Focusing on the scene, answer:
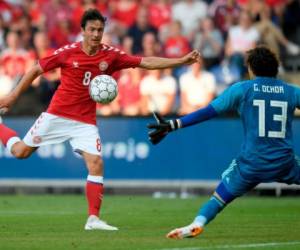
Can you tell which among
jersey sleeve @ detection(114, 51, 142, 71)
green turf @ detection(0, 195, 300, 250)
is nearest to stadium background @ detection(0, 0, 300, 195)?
green turf @ detection(0, 195, 300, 250)

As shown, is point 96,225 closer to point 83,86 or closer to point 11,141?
point 83,86

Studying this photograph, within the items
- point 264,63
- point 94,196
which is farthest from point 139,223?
point 264,63

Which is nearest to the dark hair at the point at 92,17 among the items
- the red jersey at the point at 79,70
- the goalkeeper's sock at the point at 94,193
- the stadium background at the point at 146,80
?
the red jersey at the point at 79,70

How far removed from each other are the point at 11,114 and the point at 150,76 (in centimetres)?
275

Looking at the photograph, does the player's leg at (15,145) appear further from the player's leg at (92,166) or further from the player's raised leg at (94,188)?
the player's raised leg at (94,188)

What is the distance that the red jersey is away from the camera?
1267 centimetres

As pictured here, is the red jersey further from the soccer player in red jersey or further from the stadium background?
the stadium background

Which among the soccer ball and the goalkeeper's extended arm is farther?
the soccer ball

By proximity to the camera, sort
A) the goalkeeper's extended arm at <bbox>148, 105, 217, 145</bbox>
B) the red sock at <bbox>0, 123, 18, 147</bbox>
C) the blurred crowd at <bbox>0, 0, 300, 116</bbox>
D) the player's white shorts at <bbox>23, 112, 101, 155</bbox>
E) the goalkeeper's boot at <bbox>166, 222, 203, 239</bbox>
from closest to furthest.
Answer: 1. the goalkeeper's extended arm at <bbox>148, 105, 217, 145</bbox>
2. the goalkeeper's boot at <bbox>166, 222, 203, 239</bbox>
3. the player's white shorts at <bbox>23, 112, 101, 155</bbox>
4. the red sock at <bbox>0, 123, 18, 147</bbox>
5. the blurred crowd at <bbox>0, 0, 300, 116</bbox>

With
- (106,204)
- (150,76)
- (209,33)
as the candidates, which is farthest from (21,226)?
(209,33)

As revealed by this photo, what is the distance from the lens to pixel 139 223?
1320 cm

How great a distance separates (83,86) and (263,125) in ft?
9.65

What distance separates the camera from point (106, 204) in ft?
56.7

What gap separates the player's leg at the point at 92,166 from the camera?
12266 millimetres
